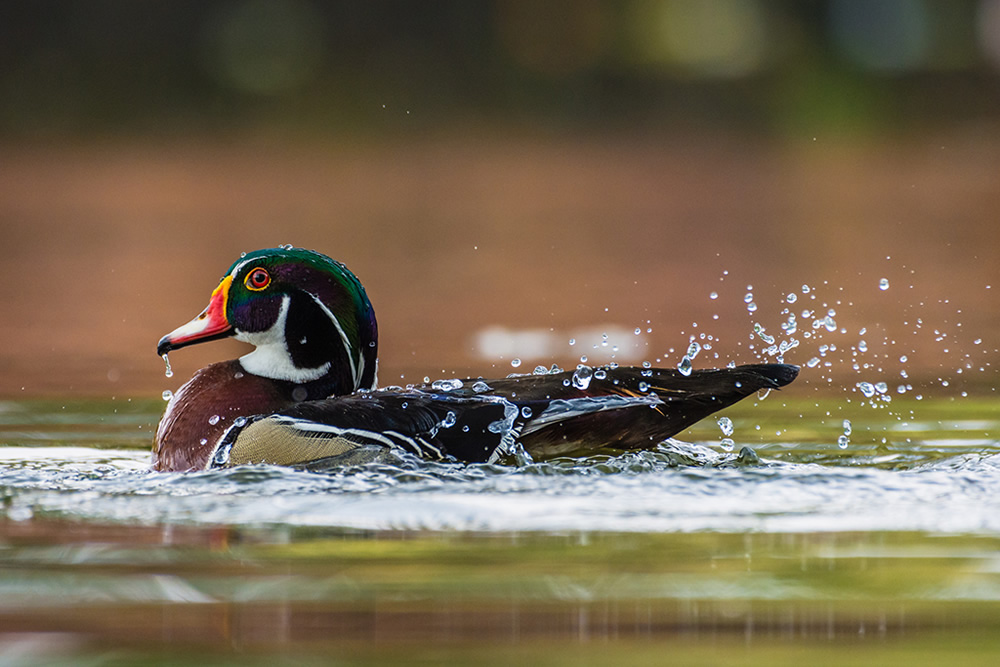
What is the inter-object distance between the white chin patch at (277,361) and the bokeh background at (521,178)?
1.93 metres

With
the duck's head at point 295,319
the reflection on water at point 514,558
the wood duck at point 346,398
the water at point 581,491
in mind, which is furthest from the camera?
the duck's head at point 295,319

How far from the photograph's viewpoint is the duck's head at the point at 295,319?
555cm

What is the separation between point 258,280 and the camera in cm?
559

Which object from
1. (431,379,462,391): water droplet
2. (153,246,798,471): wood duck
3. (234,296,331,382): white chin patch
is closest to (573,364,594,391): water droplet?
(153,246,798,471): wood duck

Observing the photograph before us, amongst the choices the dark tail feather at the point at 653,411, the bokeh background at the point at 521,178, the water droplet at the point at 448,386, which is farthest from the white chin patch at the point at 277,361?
the bokeh background at the point at 521,178

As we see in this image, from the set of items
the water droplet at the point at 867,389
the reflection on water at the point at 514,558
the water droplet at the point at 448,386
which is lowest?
the reflection on water at the point at 514,558

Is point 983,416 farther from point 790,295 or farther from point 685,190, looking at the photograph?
point 685,190

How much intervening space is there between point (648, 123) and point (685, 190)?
5.12m

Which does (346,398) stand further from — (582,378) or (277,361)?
(582,378)

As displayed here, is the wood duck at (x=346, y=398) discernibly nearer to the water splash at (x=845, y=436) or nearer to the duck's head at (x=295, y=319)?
the duck's head at (x=295, y=319)

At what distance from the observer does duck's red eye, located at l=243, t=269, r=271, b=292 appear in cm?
558

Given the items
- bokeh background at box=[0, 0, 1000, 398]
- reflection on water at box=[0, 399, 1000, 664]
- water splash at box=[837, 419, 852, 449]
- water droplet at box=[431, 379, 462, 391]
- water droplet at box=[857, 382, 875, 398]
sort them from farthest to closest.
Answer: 1. bokeh background at box=[0, 0, 1000, 398]
2. water droplet at box=[857, 382, 875, 398]
3. water splash at box=[837, 419, 852, 449]
4. water droplet at box=[431, 379, 462, 391]
5. reflection on water at box=[0, 399, 1000, 664]

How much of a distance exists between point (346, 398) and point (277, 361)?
1.37 ft

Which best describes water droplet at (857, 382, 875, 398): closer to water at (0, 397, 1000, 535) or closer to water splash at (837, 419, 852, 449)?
water splash at (837, 419, 852, 449)
